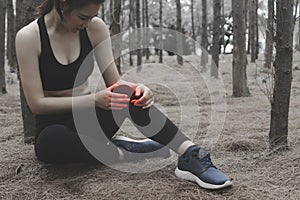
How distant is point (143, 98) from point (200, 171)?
0.41 m

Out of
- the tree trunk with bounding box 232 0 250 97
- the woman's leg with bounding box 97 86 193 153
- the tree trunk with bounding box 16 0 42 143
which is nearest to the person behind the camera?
the woman's leg with bounding box 97 86 193 153

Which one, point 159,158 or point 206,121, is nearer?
point 159,158

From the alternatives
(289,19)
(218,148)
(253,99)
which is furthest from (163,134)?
(253,99)

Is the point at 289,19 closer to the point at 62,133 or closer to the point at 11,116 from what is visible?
the point at 62,133

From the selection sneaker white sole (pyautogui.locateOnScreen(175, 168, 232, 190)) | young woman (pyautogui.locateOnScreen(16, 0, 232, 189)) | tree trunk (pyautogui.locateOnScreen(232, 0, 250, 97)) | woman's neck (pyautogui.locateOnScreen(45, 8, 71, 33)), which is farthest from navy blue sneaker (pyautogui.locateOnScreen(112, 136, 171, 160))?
tree trunk (pyautogui.locateOnScreen(232, 0, 250, 97))

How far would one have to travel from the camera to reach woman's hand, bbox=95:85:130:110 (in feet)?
6.17

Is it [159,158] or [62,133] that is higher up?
[62,133]

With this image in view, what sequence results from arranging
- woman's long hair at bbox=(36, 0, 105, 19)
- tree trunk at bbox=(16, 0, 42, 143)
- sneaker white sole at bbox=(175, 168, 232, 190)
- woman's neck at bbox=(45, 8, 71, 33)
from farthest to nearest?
tree trunk at bbox=(16, 0, 42, 143), woman's neck at bbox=(45, 8, 71, 33), woman's long hair at bbox=(36, 0, 105, 19), sneaker white sole at bbox=(175, 168, 232, 190)

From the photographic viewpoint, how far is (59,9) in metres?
1.95

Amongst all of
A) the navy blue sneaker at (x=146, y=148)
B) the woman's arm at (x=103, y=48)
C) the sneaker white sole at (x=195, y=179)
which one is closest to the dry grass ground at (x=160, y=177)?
the sneaker white sole at (x=195, y=179)

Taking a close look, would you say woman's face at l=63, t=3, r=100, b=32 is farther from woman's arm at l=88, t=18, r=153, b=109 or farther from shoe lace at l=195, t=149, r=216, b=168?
shoe lace at l=195, t=149, r=216, b=168

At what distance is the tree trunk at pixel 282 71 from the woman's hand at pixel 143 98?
2.43ft

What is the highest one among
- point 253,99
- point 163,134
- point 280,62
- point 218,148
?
point 280,62

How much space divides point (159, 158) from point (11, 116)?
8.76ft
